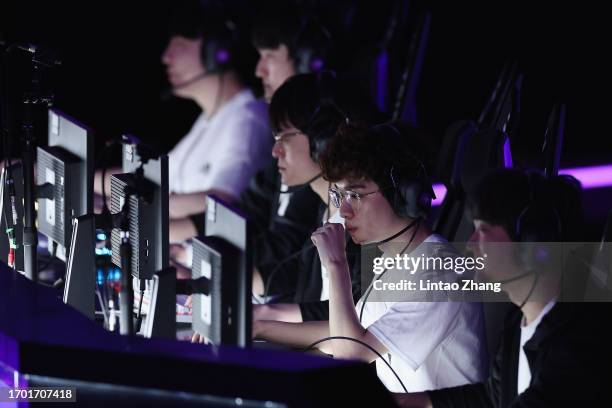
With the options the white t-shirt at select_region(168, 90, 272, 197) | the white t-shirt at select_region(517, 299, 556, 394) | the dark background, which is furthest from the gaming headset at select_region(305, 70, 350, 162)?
the dark background

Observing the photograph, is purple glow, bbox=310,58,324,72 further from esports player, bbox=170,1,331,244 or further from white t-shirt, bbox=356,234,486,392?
white t-shirt, bbox=356,234,486,392

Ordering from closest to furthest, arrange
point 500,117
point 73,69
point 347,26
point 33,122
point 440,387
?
point 440,387 → point 33,122 → point 500,117 → point 347,26 → point 73,69

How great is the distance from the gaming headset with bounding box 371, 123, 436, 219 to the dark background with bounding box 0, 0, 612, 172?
1.95 m

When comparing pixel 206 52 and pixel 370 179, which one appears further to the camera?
pixel 206 52

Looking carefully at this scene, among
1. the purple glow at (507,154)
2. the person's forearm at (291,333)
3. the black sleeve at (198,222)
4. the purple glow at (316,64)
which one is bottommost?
the person's forearm at (291,333)

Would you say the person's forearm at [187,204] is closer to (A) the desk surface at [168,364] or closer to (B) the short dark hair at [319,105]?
(B) the short dark hair at [319,105]

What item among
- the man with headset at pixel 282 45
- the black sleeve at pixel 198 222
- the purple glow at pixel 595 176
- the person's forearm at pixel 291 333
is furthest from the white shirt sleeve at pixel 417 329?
the purple glow at pixel 595 176

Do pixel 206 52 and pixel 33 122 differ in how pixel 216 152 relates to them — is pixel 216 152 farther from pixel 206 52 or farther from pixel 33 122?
pixel 33 122

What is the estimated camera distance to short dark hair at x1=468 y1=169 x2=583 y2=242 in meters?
2.07

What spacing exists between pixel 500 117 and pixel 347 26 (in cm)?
184

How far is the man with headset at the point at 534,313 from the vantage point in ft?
6.37

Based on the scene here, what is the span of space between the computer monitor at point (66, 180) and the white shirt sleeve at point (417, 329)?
0.73 m

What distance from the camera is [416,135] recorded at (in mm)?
2535

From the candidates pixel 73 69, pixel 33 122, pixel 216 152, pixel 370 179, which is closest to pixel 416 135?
pixel 370 179
